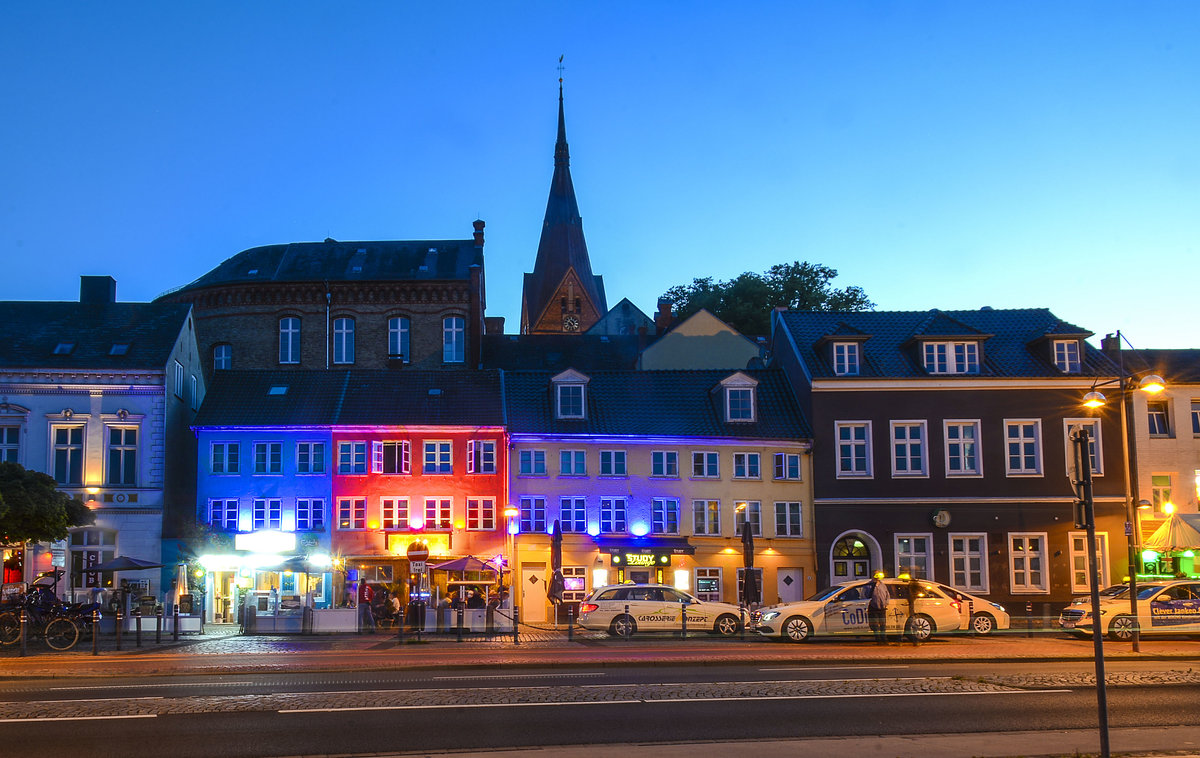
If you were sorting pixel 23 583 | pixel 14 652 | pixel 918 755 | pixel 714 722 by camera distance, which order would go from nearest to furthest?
1. pixel 918 755
2. pixel 714 722
3. pixel 14 652
4. pixel 23 583

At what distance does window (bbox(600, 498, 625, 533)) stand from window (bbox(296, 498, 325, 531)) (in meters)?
10.8

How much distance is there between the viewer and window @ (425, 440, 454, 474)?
4456 cm

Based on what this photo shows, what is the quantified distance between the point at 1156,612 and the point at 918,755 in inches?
843

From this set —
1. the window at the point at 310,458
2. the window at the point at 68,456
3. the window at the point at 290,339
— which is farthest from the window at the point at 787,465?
the window at the point at 290,339

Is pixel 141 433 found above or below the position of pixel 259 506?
above

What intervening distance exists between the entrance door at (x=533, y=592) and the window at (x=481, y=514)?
2.21 meters

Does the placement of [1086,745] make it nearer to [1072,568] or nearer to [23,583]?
[1072,568]

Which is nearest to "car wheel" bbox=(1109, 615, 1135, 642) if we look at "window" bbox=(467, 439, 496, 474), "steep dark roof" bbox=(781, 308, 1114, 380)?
"steep dark roof" bbox=(781, 308, 1114, 380)

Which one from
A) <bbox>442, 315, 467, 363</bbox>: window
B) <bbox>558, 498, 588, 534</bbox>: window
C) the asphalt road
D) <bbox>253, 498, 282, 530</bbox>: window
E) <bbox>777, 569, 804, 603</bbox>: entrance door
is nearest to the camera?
the asphalt road

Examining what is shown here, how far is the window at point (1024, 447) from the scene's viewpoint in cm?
Answer: 4444

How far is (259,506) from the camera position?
43.9 meters

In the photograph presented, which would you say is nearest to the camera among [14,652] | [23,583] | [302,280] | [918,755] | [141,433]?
[918,755]

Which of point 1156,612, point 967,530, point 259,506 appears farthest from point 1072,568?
point 259,506

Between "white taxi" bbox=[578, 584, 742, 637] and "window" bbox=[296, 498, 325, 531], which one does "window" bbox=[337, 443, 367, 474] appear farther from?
"white taxi" bbox=[578, 584, 742, 637]
